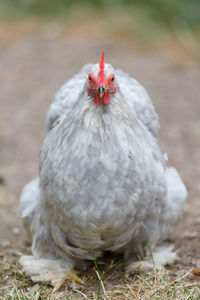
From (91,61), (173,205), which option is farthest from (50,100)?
(173,205)

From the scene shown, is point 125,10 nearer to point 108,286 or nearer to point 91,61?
point 91,61

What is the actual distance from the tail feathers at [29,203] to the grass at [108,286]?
0.34 m

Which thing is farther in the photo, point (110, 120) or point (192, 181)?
point (192, 181)

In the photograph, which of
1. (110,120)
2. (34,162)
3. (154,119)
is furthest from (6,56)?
(110,120)

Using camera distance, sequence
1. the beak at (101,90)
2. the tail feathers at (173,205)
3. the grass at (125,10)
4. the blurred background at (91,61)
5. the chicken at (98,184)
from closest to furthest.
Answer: the beak at (101,90), the chicken at (98,184), the tail feathers at (173,205), the blurred background at (91,61), the grass at (125,10)

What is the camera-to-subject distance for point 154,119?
3650 millimetres

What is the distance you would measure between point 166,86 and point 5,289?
17.5ft

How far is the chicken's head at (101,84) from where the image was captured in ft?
8.97

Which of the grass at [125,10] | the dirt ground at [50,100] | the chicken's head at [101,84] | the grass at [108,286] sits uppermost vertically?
the grass at [125,10]

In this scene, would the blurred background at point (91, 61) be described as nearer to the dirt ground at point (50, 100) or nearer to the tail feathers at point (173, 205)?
the dirt ground at point (50, 100)

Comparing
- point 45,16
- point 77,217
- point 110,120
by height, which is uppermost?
point 45,16

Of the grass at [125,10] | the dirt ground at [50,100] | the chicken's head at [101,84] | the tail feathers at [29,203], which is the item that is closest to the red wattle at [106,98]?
the chicken's head at [101,84]

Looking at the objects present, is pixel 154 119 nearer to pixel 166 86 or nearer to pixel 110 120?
pixel 110 120

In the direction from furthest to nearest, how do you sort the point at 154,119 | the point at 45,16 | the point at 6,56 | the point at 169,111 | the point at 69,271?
the point at 45,16 < the point at 6,56 < the point at 169,111 < the point at 154,119 < the point at 69,271
